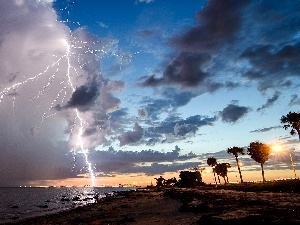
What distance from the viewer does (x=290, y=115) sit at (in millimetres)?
52500

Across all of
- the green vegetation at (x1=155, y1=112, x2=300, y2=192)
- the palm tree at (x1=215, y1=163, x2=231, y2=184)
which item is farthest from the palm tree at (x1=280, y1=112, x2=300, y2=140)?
the palm tree at (x1=215, y1=163, x2=231, y2=184)

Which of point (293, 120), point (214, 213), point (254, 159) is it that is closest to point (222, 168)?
point (254, 159)

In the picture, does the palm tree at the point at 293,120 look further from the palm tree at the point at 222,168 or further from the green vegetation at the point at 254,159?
the palm tree at the point at 222,168

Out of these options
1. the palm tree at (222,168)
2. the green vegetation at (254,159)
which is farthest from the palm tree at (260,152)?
the palm tree at (222,168)

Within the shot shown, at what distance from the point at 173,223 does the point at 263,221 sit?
6.88m

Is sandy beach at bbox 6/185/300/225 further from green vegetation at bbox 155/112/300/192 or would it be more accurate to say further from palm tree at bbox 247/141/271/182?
palm tree at bbox 247/141/271/182

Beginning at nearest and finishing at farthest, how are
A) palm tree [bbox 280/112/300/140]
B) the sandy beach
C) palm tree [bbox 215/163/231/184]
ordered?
the sandy beach → palm tree [bbox 280/112/300/140] → palm tree [bbox 215/163/231/184]

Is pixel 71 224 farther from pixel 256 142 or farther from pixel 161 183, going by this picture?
pixel 161 183

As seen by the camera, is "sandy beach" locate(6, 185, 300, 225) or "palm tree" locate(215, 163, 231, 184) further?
"palm tree" locate(215, 163, 231, 184)

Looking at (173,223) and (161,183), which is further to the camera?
(161,183)

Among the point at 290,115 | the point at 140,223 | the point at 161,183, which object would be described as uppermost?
the point at 290,115

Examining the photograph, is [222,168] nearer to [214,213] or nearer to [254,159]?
[254,159]

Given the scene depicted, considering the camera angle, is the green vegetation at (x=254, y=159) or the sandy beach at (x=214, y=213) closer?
the sandy beach at (x=214, y=213)

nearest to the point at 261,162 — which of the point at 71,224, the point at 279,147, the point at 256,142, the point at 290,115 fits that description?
the point at 256,142
